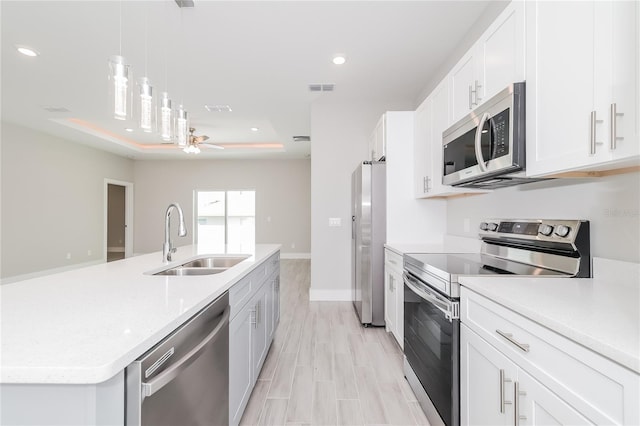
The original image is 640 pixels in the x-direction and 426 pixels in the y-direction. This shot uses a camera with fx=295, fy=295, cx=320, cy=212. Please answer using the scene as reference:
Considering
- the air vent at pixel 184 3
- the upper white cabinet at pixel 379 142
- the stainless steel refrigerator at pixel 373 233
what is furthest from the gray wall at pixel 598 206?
the air vent at pixel 184 3

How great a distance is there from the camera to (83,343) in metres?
0.73

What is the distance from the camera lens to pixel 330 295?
4168 mm

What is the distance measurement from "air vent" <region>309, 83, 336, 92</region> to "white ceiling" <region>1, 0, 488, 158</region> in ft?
0.34

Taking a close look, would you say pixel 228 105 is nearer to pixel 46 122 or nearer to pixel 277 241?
pixel 46 122

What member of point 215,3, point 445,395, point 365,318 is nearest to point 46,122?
point 215,3

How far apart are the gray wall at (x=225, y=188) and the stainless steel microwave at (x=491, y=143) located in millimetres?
6491

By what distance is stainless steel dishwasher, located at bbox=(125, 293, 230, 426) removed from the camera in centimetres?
76

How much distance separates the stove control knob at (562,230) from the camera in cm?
141

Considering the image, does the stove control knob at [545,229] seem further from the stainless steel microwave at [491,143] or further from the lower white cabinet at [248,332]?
the lower white cabinet at [248,332]

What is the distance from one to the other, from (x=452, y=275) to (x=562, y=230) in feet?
1.90

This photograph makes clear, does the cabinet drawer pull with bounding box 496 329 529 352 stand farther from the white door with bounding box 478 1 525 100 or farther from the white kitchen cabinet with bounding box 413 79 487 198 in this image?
the white kitchen cabinet with bounding box 413 79 487 198

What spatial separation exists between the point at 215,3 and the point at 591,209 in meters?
2.83

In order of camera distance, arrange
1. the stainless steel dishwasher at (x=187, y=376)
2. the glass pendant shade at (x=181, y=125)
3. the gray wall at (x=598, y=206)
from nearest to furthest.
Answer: the stainless steel dishwasher at (x=187, y=376)
the gray wall at (x=598, y=206)
the glass pendant shade at (x=181, y=125)

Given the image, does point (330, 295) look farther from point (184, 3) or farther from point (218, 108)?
point (184, 3)
